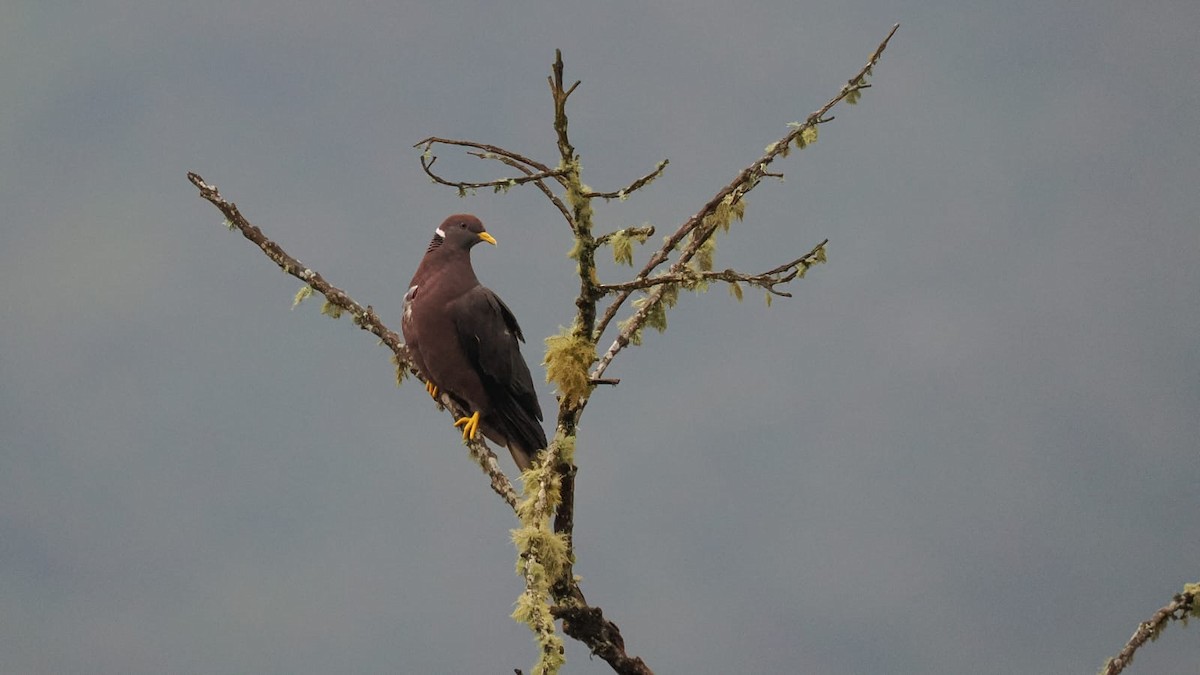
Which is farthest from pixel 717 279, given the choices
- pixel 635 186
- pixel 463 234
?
pixel 463 234

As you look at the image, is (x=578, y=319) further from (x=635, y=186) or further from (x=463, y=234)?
(x=463, y=234)

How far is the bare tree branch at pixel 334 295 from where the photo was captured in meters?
6.04

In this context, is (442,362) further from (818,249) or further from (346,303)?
(818,249)

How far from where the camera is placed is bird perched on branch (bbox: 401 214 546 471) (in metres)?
6.35

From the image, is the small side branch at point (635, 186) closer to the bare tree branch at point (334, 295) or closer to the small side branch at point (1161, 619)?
the bare tree branch at point (334, 295)

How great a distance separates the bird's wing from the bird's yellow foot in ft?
0.66

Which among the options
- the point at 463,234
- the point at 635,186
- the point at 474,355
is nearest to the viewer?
the point at 635,186

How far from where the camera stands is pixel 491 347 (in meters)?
Result: 6.35

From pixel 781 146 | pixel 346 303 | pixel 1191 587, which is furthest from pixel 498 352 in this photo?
pixel 1191 587

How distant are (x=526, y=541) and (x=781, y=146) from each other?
1.94 metres

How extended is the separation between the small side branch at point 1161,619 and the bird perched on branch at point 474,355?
2.65m

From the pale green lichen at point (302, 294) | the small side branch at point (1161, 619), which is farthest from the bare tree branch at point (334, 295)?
the small side branch at point (1161, 619)

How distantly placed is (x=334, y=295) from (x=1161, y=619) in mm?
3702

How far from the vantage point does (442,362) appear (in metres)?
6.33
